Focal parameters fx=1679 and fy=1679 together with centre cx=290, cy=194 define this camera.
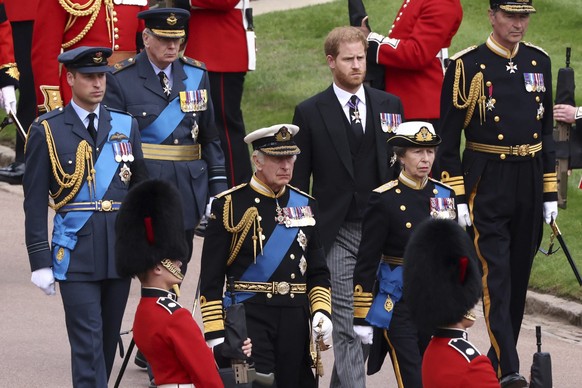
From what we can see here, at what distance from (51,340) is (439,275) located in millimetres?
4142

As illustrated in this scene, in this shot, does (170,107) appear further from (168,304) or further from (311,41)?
(311,41)

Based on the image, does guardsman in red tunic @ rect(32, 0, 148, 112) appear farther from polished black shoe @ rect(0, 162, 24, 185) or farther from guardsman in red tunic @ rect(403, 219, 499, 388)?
guardsman in red tunic @ rect(403, 219, 499, 388)

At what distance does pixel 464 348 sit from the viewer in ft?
21.8

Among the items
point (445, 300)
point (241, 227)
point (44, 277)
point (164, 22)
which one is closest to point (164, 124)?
point (164, 22)

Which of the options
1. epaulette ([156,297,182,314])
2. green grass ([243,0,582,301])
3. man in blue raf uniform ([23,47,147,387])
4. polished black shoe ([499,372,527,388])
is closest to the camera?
epaulette ([156,297,182,314])

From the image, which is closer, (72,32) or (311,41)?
(72,32)

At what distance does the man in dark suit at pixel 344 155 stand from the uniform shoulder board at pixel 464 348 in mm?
2444

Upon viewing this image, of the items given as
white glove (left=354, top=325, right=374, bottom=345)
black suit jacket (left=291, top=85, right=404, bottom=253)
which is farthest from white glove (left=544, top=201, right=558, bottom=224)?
white glove (left=354, top=325, right=374, bottom=345)

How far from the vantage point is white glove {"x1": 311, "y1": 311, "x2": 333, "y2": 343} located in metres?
8.06

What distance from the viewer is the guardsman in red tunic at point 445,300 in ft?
21.7

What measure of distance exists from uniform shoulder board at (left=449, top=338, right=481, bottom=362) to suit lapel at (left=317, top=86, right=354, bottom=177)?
2615 millimetres

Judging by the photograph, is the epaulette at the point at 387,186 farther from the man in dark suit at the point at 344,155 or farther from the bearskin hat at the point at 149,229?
the bearskin hat at the point at 149,229

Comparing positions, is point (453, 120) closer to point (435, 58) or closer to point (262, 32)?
point (435, 58)

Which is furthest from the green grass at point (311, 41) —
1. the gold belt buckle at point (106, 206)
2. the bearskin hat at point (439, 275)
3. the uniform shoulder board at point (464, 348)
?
the uniform shoulder board at point (464, 348)
